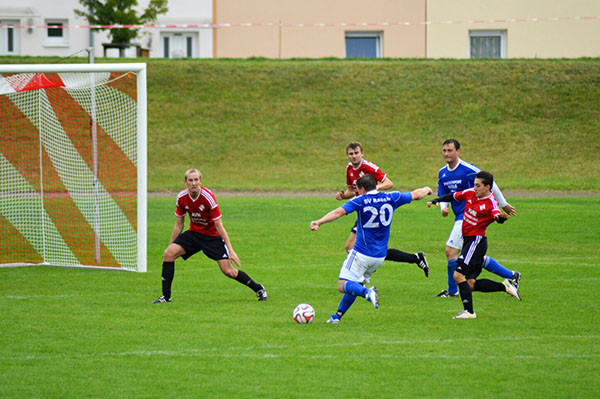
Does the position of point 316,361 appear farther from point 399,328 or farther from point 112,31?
point 112,31

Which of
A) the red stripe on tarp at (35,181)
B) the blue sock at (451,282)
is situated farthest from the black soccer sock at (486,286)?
the red stripe on tarp at (35,181)

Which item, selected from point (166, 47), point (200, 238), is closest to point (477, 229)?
point (200, 238)

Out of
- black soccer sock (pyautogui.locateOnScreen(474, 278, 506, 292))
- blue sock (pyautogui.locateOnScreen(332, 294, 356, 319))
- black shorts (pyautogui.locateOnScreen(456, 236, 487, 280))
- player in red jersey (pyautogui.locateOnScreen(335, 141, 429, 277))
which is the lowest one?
blue sock (pyautogui.locateOnScreen(332, 294, 356, 319))

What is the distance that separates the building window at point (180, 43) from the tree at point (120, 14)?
11.9 ft

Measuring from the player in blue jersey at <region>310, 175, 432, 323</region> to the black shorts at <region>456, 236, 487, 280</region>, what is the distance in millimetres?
1098

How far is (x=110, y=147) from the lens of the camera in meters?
26.1

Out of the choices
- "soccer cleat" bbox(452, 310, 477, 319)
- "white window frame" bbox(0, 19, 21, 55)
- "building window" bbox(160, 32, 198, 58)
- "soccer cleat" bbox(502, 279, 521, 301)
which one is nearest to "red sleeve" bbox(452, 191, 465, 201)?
"soccer cleat" bbox(502, 279, 521, 301)

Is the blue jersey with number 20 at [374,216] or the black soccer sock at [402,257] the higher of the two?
the blue jersey with number 20 at [374,216]

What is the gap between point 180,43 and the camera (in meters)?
43.5

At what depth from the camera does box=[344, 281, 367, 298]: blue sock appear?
9.06 meters

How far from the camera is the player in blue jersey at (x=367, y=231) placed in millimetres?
9245

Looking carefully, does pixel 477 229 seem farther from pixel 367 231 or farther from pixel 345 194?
pixel 345 194

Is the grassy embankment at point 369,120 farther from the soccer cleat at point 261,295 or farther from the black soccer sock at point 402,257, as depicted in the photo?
the soccer cleat at point 261,295

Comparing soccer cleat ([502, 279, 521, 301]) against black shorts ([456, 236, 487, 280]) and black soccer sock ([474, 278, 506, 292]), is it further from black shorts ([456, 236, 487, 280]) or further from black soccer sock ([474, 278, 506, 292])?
black shorts ([456, 236, 487, 280])
